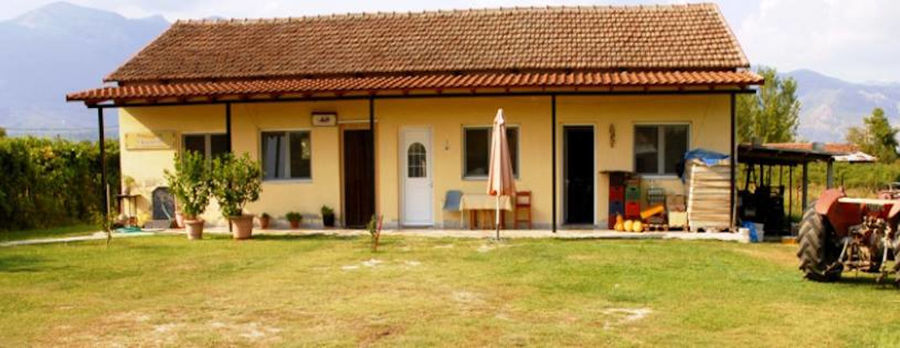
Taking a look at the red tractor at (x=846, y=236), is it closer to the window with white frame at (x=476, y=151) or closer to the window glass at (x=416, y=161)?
the window with white frame at (x=476, y=151)

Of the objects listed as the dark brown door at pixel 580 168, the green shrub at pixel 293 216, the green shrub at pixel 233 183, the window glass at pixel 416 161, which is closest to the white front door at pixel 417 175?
the window glass at pixel 416 161

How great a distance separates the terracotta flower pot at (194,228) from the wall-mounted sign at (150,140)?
3209 millimetres

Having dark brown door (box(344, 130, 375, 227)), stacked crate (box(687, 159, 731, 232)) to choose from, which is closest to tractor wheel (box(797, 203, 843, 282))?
stacked crate (box(687, 159, 731, 232))

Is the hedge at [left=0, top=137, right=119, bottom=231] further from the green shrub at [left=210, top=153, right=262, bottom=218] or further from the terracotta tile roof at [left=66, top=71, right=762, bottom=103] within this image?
the green shrub at [left=210, top=153, right=262, bottom=218]

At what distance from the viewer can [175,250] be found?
1321 cm

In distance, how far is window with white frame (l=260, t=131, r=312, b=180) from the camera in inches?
675

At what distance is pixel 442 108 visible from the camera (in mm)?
16406

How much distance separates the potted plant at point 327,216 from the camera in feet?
55.0

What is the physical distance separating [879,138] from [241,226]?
33801 millimetres

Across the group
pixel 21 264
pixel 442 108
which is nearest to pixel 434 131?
pixel 442 108

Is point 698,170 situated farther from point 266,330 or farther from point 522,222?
point 266,330

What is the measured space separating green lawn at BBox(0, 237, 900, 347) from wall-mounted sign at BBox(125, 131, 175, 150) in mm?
4650

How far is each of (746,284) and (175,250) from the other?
8.72m

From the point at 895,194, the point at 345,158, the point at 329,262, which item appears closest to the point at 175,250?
the point at 329,262
